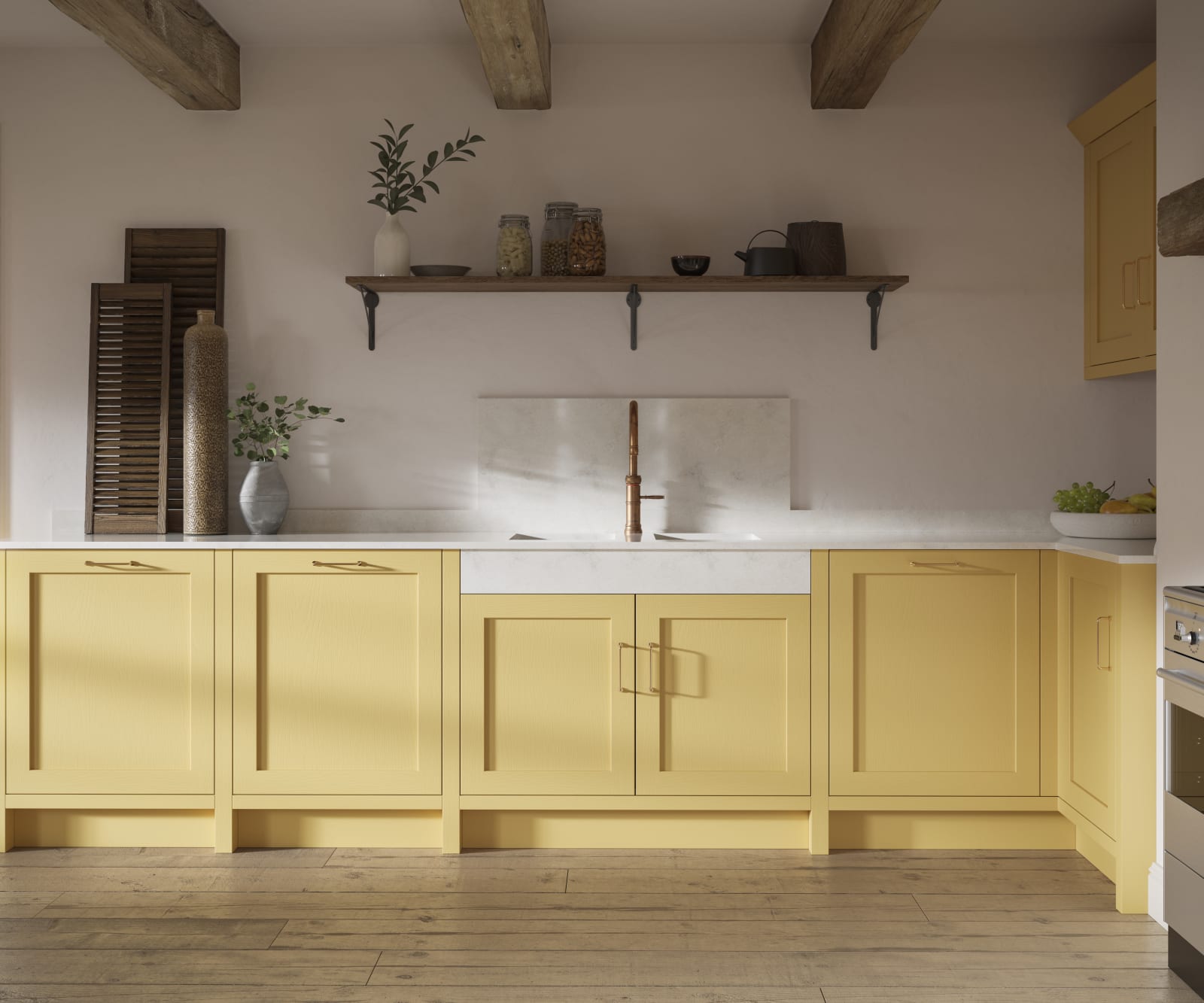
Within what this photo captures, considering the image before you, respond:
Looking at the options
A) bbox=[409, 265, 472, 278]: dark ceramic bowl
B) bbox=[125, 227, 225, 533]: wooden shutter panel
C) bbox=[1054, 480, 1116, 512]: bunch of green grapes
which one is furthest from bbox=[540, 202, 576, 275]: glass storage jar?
bbox=[1054, 480, 1116, 512]: bunch of green grapes

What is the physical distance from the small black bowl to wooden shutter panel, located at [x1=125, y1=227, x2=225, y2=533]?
61.4 inches

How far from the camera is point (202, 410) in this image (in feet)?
10.1

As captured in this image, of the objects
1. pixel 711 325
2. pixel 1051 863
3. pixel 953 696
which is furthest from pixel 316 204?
pixel 1051 863

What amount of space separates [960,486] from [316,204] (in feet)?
7.87

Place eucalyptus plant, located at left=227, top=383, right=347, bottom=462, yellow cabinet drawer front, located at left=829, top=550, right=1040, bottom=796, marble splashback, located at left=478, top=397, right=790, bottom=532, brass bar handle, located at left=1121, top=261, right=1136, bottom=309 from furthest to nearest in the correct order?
marble splashback, located at left=478, top=397, right=790, bottom=532, eucalyptus plant, located at left=227, top=383, right=347, bottom=462, brass bar handle, located at left=1121, top=261, right=1136, bottom=309, yellow cabinet drawer front, located at left=829, top=550, right=1040, bottom=796

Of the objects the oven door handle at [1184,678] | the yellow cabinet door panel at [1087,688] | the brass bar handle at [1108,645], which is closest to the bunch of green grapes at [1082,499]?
the yellow cabinet door panel at [1087,688]

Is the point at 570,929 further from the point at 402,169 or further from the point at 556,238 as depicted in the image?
the point at 402,169

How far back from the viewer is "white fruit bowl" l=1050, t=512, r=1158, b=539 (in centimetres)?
259

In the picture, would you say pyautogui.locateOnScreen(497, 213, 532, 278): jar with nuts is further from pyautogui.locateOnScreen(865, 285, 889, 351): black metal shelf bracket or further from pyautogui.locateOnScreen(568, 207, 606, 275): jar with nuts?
pyautogui.locateOnScreen(865, 285, 889, 351): black metal shelf bracket

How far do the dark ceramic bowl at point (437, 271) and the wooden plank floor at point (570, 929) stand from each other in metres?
1.78

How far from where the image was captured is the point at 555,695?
8.99ft

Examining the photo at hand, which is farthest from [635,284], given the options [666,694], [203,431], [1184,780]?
[1184,780]

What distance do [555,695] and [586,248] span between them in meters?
1.42

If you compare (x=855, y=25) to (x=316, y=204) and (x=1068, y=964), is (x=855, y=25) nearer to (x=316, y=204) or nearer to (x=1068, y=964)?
(x=316, y=204)
